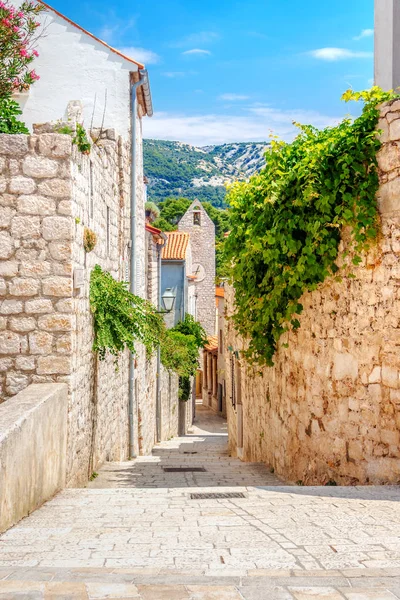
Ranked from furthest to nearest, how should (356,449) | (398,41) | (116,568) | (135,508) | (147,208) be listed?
(147,208), (398,41), (356,449), (135,508), (116,568)

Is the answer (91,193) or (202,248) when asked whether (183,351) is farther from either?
(202,248)

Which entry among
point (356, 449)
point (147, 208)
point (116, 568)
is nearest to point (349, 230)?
point (356, 449)

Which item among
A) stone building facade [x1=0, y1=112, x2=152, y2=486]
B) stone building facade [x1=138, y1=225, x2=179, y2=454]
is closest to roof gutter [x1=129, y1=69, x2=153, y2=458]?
stone building facade [x1=138, y1=225, x2=179, y2=454]

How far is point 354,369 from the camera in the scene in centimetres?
634

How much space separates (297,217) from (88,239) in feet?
7.19

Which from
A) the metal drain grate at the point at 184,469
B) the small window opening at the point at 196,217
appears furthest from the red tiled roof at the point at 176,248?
the metal drain grate at the point at 184,469

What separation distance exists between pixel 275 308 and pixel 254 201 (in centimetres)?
125

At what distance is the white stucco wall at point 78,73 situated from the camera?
1352cm

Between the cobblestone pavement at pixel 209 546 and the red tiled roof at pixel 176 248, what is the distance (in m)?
27.1

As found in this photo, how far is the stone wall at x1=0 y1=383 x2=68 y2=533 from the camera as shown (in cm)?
428

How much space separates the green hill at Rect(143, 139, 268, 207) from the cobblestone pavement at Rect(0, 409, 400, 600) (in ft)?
349

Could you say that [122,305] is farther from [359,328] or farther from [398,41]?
[398,41]

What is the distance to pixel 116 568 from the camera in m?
3.34

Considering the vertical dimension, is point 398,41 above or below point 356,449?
above
